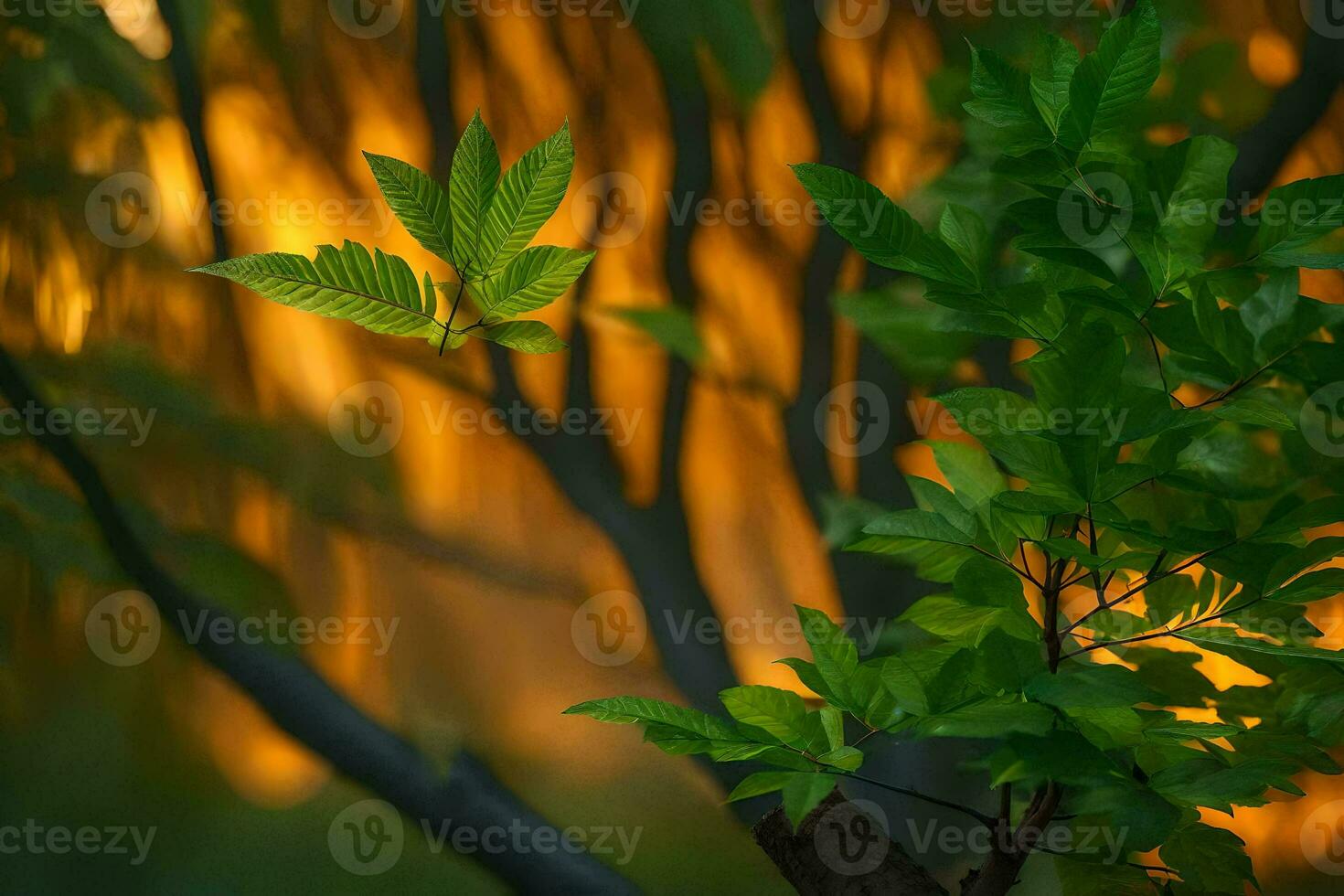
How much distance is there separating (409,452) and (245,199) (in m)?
0.29

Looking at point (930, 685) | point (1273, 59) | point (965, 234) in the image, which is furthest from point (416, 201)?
point (1273, 59)

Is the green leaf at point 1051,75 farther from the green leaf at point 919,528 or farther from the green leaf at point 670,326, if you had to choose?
the green leaf at point 670,326

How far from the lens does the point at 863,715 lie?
58cm

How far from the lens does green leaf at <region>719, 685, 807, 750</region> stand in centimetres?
59

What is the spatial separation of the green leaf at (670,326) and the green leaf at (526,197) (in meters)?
0.23

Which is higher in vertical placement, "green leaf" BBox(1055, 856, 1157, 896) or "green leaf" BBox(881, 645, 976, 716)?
"green leaf" BBox(881, 645, 976, 716)

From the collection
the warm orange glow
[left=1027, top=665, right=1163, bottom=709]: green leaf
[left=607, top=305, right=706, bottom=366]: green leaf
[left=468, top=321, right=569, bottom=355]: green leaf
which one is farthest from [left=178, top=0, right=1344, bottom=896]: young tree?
the warm orange glow

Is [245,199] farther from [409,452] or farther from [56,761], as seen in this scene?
[56,761]

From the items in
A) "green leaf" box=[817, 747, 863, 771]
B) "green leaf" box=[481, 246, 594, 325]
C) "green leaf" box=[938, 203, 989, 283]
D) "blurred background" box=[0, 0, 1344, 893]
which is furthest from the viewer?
"blurred background" box=[0, 0, 1344, 893]

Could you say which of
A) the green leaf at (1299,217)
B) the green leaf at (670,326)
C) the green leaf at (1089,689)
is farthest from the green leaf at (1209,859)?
the green leaf at (670,326)

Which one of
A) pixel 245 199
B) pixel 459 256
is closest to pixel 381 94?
pixel 245 199

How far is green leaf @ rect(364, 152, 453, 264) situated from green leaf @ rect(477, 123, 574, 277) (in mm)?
35

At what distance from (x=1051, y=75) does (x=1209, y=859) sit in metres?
0.48

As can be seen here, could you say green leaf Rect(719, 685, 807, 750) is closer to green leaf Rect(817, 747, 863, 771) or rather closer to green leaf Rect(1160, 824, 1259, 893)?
green leaf Rect(817, 747, 863, 771)
